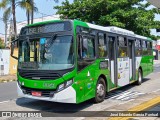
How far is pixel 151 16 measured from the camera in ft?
86.1

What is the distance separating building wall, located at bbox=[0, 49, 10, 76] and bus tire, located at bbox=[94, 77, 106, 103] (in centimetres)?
1604

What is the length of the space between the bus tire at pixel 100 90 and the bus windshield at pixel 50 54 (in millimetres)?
1881

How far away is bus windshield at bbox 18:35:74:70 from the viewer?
807cm

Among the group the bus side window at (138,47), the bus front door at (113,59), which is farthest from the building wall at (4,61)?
the bus front door at (113,59)

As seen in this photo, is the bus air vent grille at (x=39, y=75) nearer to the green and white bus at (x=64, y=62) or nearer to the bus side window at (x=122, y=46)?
the green and white bus at (x=64, y=62)

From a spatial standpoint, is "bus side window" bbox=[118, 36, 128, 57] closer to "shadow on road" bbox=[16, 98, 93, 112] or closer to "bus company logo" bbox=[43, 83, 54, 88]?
"shadow on road" bbox=[16, 98, 93, 112]

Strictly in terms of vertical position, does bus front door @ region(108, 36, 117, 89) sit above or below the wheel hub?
above

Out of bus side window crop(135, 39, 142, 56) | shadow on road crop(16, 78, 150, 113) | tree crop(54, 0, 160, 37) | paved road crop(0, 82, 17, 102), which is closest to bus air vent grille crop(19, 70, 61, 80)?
shadow on road crop(16, 78, 150, 113)

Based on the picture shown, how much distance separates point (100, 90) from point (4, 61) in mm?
16437

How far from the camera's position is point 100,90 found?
31.5ft

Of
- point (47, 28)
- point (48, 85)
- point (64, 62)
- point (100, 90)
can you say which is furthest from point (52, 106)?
point (47, 28)

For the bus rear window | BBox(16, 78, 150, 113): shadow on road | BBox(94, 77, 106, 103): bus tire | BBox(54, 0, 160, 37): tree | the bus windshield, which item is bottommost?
BBox(16, 78, 150, 113): shadow on road

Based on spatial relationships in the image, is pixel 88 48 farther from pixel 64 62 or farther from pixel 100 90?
pixel 100 90

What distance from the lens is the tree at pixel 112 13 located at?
24016 millimetres
